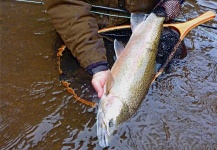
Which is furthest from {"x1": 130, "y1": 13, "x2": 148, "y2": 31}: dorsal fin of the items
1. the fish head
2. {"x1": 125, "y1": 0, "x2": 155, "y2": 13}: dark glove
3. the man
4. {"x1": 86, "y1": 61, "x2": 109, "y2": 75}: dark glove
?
the fish head

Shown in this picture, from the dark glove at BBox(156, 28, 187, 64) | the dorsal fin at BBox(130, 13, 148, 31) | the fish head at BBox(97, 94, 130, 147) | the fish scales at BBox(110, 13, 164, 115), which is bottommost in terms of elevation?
the dark glove at BBox(156, 28, 187, 64)

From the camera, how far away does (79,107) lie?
2.29 meters

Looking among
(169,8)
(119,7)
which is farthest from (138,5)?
(169,8)

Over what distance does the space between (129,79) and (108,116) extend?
0.34 metres

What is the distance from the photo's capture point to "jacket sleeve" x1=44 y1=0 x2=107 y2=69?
2.48 m

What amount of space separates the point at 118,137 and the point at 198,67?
3.81 ft

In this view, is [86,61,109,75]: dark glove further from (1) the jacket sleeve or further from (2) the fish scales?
(2) the fish scales

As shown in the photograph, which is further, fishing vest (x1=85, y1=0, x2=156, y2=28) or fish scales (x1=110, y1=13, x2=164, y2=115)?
fishing vest (x1=85, y1=0, x2=156, y2=28)

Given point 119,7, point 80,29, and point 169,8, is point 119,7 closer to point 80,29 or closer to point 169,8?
point 169,8

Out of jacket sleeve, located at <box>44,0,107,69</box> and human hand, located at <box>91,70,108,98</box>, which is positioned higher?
jacket sleeve, located at <box>44,0,107,69</box>

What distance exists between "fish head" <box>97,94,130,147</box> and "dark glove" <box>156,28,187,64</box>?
2.81 ft

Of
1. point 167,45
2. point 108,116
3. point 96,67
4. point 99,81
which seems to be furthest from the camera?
point 167,45

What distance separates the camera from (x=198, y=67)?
2842mm

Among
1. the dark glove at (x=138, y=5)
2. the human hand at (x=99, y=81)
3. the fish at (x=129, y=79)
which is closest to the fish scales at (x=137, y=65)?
the fish at (x=129, y=79)
